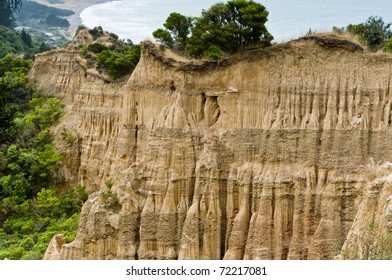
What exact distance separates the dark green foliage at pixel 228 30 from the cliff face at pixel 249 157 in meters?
2.66

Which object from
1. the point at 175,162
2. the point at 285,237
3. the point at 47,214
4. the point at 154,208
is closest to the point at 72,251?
A: the point at 154,208

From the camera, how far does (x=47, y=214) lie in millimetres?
38625

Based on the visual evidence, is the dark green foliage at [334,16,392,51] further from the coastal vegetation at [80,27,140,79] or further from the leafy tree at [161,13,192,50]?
the coastal vegetation at [80,27,140,79]

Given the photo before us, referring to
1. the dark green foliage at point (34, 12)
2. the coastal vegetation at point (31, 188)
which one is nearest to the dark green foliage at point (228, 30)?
the coastal vegetation at point (31, 188)

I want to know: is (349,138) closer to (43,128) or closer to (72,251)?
(72,251)

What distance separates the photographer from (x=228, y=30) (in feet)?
92.2

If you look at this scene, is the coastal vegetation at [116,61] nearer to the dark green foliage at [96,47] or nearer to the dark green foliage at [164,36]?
the dark green foliage at [96,47]

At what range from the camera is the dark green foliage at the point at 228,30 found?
27234 mm

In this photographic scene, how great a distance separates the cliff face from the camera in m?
22.0

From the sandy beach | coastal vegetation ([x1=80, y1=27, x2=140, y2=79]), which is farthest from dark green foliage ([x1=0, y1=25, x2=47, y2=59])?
coastal vegetation ([x1=80, y1=27, x2=140, y2=79])

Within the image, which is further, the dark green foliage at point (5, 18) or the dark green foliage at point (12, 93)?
the dark green foliage at point (5, 18)

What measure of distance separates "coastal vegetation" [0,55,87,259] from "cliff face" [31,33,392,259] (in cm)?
674

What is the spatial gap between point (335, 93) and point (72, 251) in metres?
13.7

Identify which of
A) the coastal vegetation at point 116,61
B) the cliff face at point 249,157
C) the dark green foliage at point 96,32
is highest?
the dark green foliage at point 96,32
